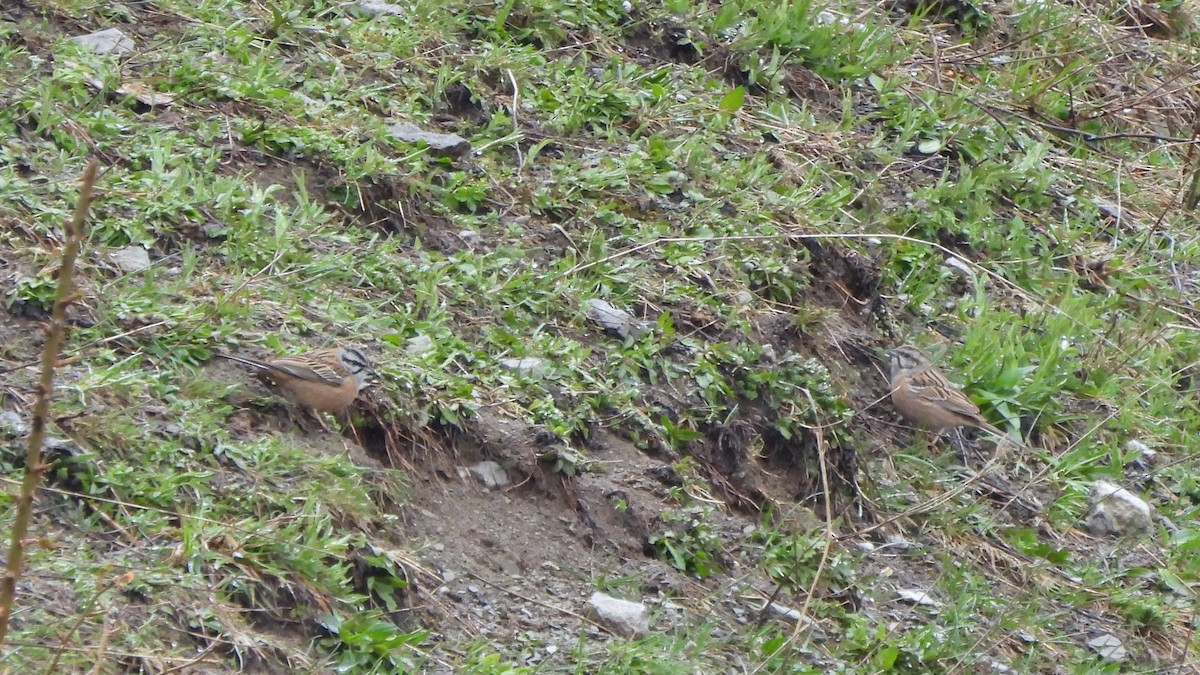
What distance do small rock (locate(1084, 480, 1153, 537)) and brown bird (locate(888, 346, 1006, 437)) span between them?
563mm

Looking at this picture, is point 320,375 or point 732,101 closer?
point 320,375

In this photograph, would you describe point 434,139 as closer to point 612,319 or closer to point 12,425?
point 612,319

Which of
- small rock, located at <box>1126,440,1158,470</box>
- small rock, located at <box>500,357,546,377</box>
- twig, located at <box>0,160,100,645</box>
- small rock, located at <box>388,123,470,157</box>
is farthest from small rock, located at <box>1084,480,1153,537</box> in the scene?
twig, located at <box>0,160,100,645</box>

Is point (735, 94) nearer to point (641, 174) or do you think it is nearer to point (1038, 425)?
point (641, 174)

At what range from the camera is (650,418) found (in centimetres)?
611

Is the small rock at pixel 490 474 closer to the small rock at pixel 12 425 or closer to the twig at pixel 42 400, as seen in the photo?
the small rock at pixel 12 425

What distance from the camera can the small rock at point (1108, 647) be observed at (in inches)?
239

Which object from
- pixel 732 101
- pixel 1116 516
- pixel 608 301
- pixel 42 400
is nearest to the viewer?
pixel 42 400

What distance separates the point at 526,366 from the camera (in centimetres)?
604

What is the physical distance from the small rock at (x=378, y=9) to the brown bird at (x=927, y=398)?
3180mm

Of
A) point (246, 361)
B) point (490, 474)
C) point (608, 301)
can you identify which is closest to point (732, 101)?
point (608, 301)

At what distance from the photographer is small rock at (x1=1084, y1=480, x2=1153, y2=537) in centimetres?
694

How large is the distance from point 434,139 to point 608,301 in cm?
126

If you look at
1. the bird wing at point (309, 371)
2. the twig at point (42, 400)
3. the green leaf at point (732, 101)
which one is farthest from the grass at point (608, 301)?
the twig at point (42, 400)
